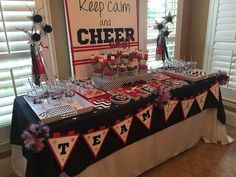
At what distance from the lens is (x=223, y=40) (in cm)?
255

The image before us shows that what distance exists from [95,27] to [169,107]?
39.9 inches

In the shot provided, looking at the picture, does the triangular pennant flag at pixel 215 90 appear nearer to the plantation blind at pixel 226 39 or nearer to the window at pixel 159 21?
the plantation blind at pixel 226 39

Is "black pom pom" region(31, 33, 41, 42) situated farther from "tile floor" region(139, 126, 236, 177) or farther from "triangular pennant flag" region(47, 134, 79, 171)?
"tile floor" region(139, 126, 236, 177)

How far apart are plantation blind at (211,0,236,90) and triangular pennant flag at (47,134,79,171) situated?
7.10ft

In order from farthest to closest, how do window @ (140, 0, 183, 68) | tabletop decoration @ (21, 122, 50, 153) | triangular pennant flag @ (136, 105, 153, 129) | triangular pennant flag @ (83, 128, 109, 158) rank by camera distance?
window @ (140, 0, 183, 68), triangular pennant flag @ (136, 105, 153, 129), triangular pennant flag @ (83, 128, 109, 158), tabletop decoration @ (21, 122, 50, 153)

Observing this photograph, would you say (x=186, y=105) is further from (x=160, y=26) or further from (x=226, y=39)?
(x=226, y=39)

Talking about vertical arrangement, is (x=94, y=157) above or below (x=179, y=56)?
below

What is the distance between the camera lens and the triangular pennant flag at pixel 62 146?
1.17 m

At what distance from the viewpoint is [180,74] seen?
2.10 metres

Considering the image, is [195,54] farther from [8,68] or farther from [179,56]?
[8,68]

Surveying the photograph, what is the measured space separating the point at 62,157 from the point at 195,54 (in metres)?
2.47

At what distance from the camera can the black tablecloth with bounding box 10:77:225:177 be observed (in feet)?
3.79

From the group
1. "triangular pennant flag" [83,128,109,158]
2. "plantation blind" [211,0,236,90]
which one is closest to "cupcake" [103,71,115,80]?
"triangular pennant flag" [83,128,109,158]

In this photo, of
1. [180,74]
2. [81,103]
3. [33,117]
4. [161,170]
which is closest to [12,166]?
[33,117]
